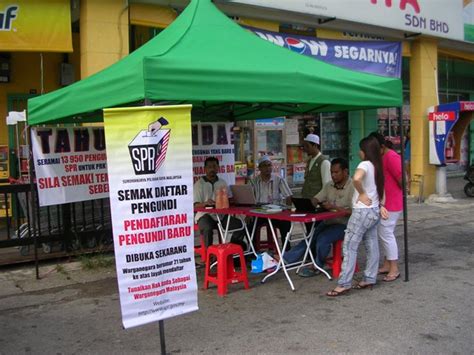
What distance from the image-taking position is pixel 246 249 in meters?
6.95

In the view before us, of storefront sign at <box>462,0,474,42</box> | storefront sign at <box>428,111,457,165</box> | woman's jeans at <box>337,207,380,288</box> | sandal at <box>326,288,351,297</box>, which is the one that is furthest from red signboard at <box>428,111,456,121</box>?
sandal at <box>326,288,351,297</box>

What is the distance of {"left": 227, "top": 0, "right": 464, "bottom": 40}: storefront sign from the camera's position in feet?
32.3

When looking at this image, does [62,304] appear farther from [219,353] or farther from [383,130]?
[383,130]

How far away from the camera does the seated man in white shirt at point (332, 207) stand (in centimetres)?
598

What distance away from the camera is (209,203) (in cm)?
657

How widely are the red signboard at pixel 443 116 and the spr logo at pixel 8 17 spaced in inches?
363

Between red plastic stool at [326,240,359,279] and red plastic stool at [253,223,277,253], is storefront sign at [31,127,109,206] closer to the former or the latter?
red plastic stool at [253,223,277,253]

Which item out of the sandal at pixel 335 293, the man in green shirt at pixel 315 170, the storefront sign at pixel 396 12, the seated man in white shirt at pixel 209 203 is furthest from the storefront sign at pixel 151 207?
the storefront sign at pixel 396 12

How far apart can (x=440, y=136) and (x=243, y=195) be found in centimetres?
728

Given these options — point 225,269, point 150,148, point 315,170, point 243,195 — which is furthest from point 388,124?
point 150,148

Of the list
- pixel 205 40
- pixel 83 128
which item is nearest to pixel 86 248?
pixel 83 128

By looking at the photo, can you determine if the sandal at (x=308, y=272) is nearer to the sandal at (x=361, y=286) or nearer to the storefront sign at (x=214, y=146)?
the sandal at (x=361, y=286)

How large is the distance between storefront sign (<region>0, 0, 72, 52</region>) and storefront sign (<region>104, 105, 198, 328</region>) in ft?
15.7

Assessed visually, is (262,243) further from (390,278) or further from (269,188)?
(390,278)
